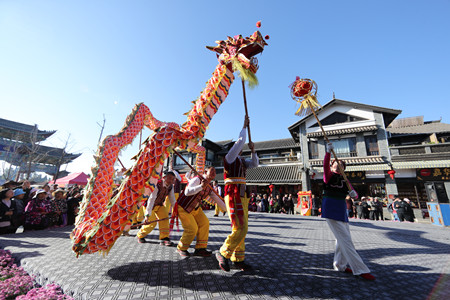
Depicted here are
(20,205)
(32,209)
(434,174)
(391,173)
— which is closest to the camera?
(20,205)

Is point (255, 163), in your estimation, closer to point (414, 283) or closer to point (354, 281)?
point (354, 281)

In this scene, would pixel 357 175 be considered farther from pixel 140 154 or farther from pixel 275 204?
pixel 140 154

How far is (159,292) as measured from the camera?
93.0 inches

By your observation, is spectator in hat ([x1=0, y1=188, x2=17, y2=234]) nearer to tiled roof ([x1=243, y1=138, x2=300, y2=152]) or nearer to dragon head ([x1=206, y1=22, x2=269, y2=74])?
dragon head ([x1=206, y1=22, x2=269, y2=74])

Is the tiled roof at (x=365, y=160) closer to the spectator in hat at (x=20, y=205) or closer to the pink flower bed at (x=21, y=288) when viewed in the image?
the pink flower bed at (x=21, y=288)

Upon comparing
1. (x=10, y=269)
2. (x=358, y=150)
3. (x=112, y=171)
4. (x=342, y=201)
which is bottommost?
(x=10, y=269)

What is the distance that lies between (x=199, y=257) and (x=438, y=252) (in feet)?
16.8

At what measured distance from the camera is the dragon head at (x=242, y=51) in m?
3.65

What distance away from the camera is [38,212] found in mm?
6523

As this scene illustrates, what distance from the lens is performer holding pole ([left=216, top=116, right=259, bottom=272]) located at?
117 inches

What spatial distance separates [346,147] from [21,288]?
56.6 ft

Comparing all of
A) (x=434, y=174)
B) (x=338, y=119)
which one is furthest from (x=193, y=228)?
(x=434, y=174)

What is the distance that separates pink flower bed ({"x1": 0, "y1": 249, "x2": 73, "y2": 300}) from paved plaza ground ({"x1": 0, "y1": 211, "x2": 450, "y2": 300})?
102 millimetres

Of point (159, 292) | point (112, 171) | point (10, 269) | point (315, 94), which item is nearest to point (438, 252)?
point (315, 94)
